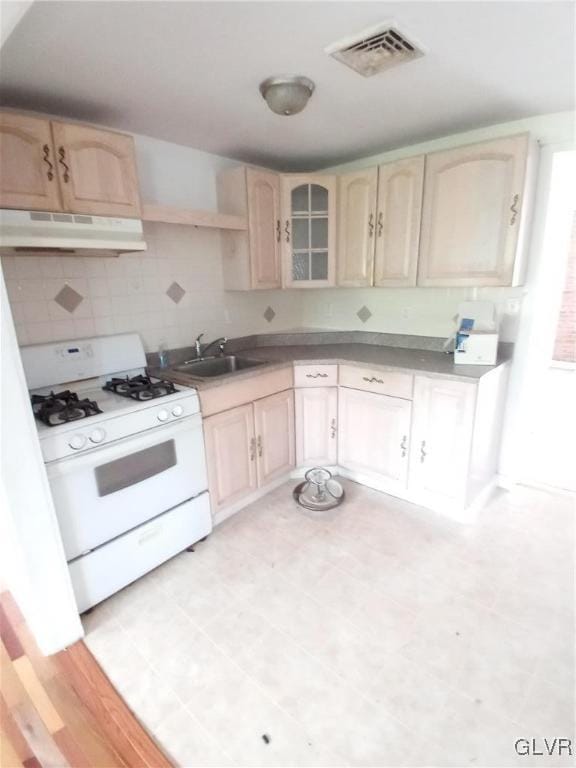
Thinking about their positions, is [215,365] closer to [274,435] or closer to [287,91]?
[274,435]

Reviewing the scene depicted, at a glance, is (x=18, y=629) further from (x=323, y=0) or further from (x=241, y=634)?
(x=323, y=0)

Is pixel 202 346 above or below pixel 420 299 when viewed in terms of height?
below

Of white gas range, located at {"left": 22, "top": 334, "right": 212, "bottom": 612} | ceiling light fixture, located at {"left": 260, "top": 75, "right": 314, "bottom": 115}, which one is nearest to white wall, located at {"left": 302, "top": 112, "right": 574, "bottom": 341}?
ceiling light fixture, located at {"left": 260, "top": 75, "right": 314, "bottom": 115}

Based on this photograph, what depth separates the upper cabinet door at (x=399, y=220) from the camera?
2.24m

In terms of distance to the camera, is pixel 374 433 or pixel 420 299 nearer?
pixel 374 433

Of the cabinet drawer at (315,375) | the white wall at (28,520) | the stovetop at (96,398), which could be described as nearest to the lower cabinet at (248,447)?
the cabinet drawer at (315,375)

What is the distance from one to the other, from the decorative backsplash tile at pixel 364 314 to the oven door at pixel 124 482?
1640 mm

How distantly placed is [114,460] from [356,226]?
2.09m

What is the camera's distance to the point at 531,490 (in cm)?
254

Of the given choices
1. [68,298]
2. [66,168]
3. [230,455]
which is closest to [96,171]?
[66,168]

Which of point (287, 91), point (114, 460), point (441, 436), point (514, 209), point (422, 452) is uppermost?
point (287, 91)

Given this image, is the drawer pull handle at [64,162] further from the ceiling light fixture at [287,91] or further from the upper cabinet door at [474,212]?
the upper cabinet door at [474,212]

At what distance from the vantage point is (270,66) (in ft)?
4.75

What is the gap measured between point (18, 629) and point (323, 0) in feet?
8.52
